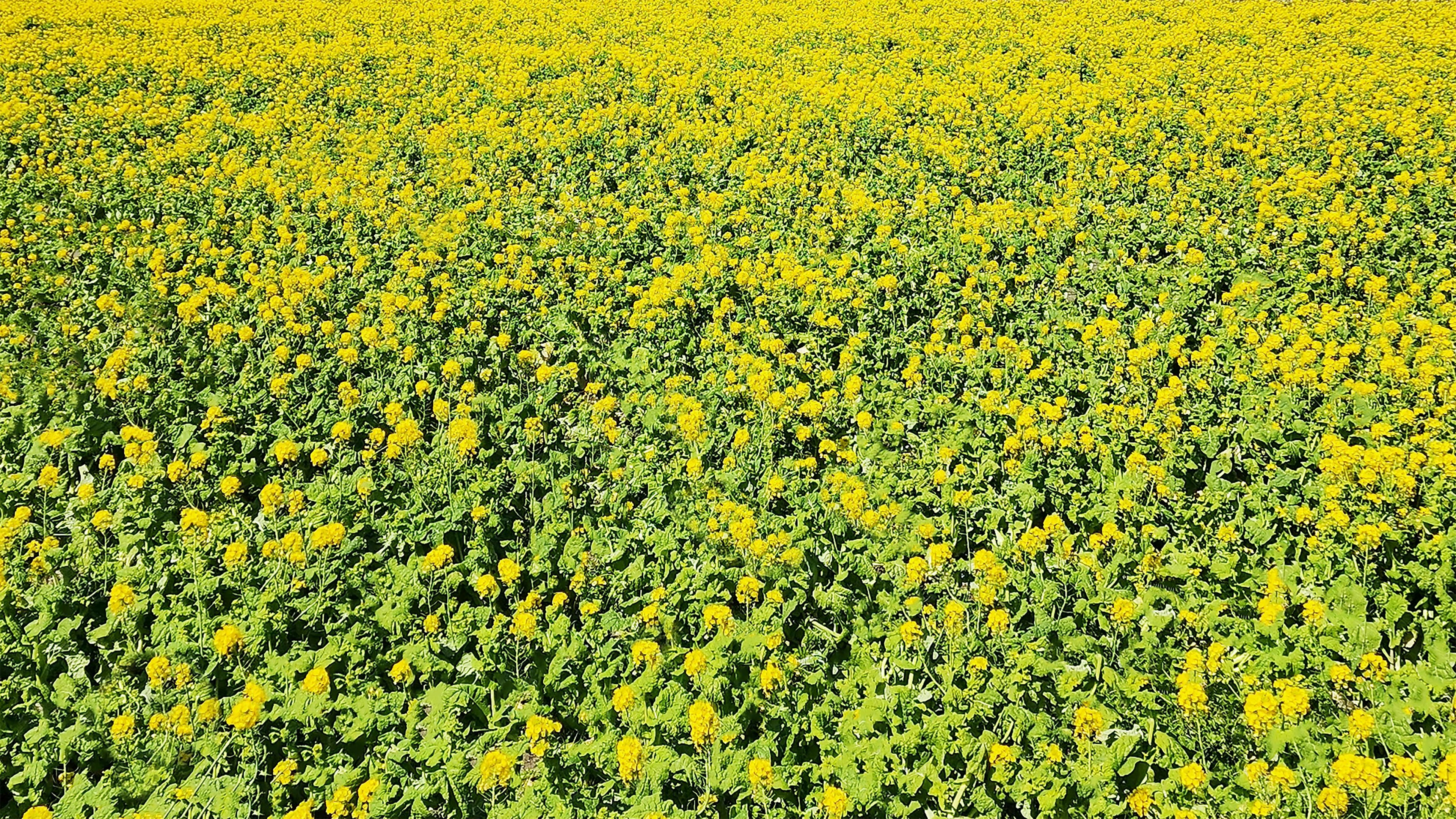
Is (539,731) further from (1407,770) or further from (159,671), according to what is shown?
(1407,770)

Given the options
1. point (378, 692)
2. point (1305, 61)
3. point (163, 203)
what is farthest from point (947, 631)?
point (1305, 61)

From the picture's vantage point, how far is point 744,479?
4.70 metres

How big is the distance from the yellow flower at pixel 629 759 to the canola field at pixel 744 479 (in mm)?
41

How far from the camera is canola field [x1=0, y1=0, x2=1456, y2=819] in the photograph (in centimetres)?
317

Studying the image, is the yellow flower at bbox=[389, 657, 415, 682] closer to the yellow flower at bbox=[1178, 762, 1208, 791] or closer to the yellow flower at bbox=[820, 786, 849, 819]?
the yellow flower at bbox=[820, 786, 849, 819]

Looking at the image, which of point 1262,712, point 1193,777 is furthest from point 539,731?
point 1262,712

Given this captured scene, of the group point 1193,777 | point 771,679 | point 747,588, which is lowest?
point 1193,777

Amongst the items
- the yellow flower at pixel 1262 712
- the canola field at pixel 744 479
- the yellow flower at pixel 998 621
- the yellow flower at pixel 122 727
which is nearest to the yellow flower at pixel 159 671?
the canola field at pixel 744 479

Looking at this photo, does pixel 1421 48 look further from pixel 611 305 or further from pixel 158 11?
pixel 158 11

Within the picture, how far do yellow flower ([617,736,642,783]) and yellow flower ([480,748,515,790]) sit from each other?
412 millimetres

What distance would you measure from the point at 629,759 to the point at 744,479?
1938 millimetres

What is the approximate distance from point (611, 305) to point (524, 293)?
2.91ft

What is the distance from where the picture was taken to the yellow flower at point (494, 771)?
3.00 m

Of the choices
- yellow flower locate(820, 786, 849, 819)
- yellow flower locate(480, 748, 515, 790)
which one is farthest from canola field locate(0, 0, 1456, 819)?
yellow flower locate(820, 786, 849, 819)
